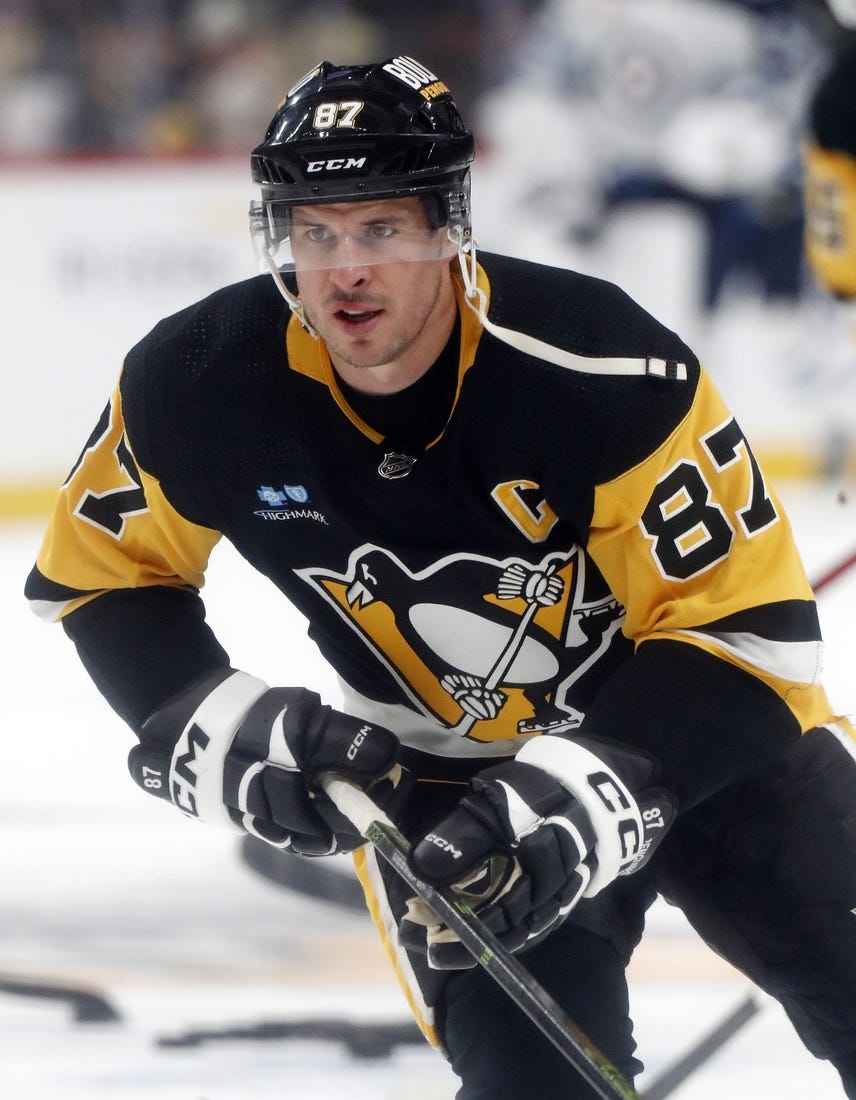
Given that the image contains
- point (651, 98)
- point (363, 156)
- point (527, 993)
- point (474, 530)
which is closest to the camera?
point (527, 993)

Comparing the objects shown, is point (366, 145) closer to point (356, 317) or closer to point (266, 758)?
point (356, 317)

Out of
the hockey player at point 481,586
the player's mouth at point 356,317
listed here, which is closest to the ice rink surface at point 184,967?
the hockey player at point 481,586

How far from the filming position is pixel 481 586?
6.23 ft

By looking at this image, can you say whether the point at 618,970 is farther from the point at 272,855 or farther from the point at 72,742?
the point at 72,742

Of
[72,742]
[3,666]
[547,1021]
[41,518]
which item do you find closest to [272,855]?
[72,742]

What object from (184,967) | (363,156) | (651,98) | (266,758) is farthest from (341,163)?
(651,98)

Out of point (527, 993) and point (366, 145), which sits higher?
point (366, 145)

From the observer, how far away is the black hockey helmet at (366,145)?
1.74 metres

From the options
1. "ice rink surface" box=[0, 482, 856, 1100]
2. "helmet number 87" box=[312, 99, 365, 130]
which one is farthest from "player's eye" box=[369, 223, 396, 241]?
"ice rink surface" box=[0, 482, 856, 1100]

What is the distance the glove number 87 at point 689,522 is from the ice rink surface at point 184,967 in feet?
3.05

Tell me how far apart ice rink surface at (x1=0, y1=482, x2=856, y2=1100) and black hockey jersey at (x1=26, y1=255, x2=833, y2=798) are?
24.7 inches

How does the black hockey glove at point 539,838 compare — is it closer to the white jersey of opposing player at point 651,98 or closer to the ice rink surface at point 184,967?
the ice rink surface at point 184,967

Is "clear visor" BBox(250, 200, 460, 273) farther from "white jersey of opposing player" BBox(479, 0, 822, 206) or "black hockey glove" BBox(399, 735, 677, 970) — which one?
"white jersey of opposing player" BBox(479, 0, 822, 206)

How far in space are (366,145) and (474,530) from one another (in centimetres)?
43
